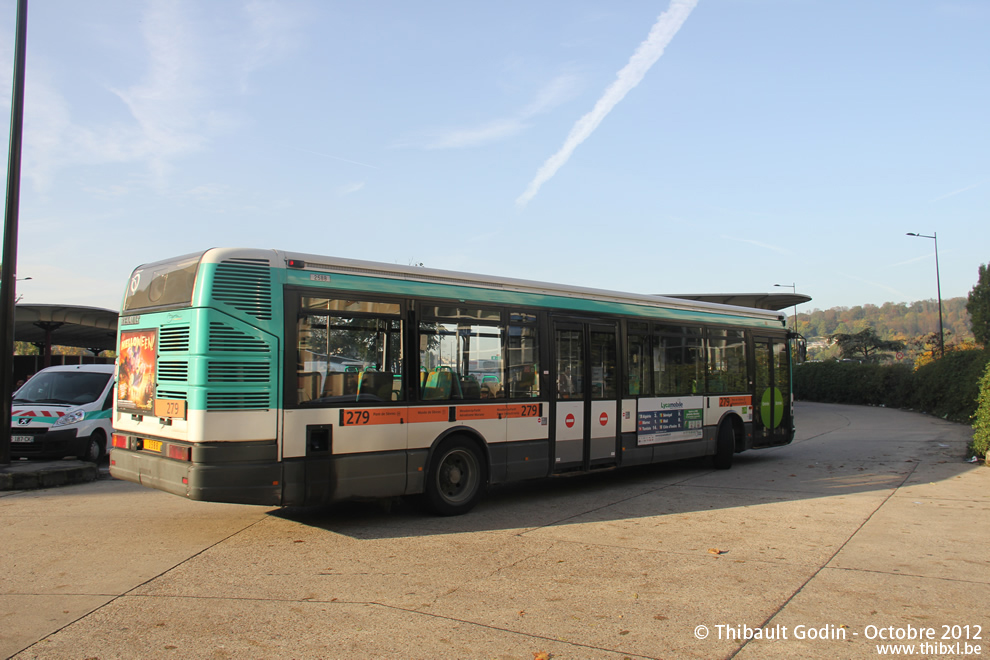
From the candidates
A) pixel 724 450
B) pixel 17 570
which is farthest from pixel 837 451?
pixel 17 570

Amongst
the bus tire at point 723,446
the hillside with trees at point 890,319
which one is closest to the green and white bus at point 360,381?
the bus tire at point 723,446

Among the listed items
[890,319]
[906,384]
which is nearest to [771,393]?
[906,384]

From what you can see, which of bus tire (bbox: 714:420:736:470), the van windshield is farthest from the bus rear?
bus tire (bbox: 714:420:736:470)

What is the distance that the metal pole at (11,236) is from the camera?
11.4 meters

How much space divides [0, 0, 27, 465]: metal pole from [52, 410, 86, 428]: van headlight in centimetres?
195

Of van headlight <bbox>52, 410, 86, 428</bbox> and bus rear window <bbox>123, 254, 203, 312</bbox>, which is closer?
bus rear window <bbox>123, 254, 203, 312</bbox>

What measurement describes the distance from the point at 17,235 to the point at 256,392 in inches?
281

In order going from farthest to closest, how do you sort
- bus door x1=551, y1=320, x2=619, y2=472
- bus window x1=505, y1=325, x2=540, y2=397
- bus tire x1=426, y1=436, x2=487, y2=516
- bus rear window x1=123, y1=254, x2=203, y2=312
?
bus door x1=551, y1=320, x2=619, y2=472 < bus window x1=505, y1=325, x2=540, y2=397 < bus tire x1=426, y1=436, x2=487, y2=516 < bus rear window x1=123, y1=254, x2=203, y2=312

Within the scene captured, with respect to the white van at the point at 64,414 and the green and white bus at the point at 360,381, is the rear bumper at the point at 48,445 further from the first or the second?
the green and white bus at the point at 360,381

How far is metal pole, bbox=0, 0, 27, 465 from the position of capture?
11383mm

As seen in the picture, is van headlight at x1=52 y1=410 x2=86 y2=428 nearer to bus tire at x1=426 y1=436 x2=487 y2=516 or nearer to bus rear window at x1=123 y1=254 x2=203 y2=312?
bus rear window at x1=123 y1=254 x2=203 y2=312

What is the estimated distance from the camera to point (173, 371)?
7.56 meters

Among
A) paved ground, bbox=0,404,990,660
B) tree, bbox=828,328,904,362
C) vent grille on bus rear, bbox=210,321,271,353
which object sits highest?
tree, bbox=828,328,904,362

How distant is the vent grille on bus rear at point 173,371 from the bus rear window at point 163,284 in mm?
622
